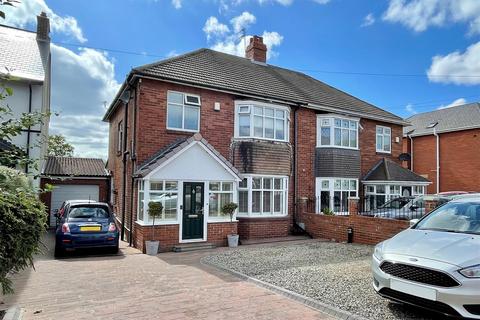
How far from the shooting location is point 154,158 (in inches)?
448

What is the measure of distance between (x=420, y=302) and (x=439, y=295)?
32 cm

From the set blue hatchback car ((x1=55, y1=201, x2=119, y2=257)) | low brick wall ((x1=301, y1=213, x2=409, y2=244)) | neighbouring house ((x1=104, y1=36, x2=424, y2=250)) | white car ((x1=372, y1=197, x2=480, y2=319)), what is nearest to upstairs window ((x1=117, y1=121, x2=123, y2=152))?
neighbouring house ((x1=104, y1=36, x2=424, y2=250))

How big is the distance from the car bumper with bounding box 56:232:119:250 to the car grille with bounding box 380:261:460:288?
7.54 meters

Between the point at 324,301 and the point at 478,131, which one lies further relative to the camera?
the point at 478,131

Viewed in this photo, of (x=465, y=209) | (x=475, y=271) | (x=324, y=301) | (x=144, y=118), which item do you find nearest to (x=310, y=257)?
(x=324, y=301)

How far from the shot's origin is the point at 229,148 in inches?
516

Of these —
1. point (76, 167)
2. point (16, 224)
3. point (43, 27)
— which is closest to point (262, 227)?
point (16, 224)

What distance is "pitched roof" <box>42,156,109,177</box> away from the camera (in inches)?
728

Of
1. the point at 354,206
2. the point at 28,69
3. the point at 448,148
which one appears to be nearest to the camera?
the point at 354,206

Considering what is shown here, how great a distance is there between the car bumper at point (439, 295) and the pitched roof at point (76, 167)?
54.4 feet

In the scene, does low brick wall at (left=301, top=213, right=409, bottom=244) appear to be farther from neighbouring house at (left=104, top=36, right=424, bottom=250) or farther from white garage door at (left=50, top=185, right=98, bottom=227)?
white garage door at (left=50, top=185, right=98, bottom=227)

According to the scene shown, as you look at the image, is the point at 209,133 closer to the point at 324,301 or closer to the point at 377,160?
the point at 324,301

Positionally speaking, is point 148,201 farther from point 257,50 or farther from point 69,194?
point 257,50

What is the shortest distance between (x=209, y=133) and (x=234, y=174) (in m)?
1.85
